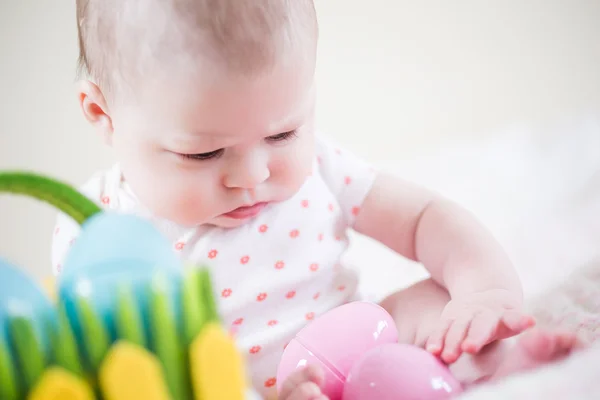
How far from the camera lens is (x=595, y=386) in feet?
1.29

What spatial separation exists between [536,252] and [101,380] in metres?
0.71

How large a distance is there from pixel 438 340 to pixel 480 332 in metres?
0.04

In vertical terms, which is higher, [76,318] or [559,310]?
[76,318]

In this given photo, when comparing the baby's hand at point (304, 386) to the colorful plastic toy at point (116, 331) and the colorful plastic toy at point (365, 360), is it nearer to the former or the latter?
the colorful plastic toy at point (365, 360)

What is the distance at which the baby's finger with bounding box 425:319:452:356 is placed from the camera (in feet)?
1.86

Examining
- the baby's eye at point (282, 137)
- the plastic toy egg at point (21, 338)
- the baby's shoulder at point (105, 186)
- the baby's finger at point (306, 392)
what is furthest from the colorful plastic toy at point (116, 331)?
the baby's shoulder at point (105, 186)

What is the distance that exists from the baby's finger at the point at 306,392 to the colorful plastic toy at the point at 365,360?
55mm

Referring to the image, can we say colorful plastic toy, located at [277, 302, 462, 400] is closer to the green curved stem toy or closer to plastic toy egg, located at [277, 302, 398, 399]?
plastic toy egg, located at [277, 302, 398, 399]

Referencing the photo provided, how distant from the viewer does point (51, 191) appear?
14.6 inches

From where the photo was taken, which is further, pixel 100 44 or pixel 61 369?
pixel 100 44

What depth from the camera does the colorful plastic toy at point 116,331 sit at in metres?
0.30

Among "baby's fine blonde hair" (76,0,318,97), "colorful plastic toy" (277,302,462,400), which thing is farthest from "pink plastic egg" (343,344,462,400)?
"baby's fine blonde hair" (76,0,318,97)

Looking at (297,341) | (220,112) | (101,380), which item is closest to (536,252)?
(297,341)

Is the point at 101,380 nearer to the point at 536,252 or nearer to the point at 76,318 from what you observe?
the point at 76,318
